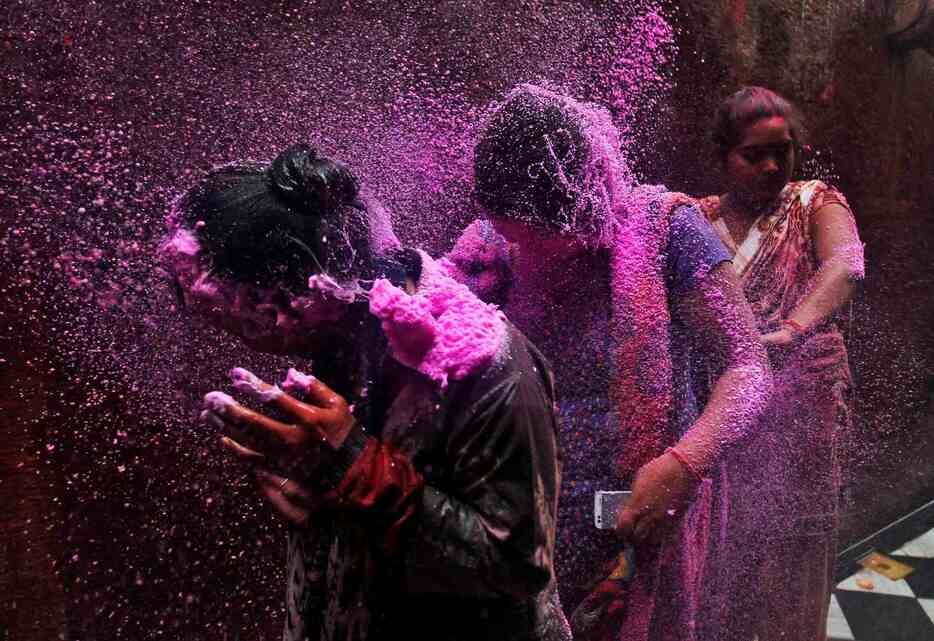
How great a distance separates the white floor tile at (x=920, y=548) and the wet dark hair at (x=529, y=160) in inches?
81.2

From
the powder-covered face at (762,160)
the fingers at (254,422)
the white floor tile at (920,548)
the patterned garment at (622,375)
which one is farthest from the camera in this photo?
the white floor tile at (920,548)

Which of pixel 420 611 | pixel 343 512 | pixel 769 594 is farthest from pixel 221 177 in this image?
pixel 769 594

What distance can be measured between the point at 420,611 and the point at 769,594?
3.74 ft

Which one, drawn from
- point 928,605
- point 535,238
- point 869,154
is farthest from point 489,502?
point 928,605

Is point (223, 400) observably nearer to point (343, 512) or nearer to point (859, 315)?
point (343, 512)

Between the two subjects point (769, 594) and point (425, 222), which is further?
point (769, 594)

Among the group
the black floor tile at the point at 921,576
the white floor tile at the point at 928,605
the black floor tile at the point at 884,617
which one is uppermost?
the black floor tile at the point at 921,576

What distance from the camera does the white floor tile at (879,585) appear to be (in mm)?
2344

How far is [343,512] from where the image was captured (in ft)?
2.55

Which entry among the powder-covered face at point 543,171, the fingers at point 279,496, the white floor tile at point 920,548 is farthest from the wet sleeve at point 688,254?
the white floor tile at point 920,548

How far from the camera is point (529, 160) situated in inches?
43.6

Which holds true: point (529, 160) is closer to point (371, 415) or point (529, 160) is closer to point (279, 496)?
point (371, 415)

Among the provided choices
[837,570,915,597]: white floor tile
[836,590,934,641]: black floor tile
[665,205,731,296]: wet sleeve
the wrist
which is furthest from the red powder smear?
[837,570,915,597]: white floor tile

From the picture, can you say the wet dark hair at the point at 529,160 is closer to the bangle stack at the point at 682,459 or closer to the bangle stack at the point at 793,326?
the bangle stack at the point at 682,459
